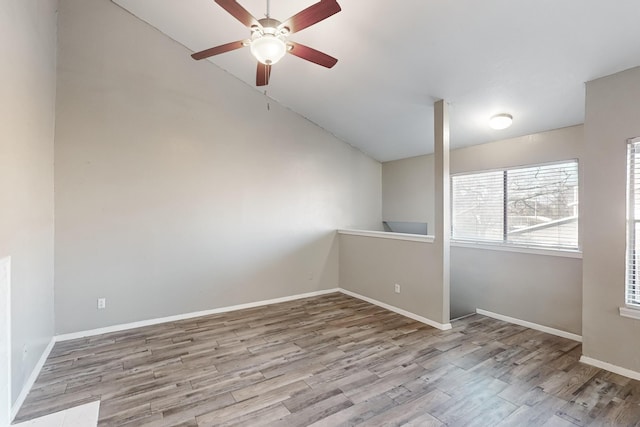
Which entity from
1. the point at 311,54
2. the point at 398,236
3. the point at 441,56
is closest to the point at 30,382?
the point at 311,54

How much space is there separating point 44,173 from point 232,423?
9.59ft

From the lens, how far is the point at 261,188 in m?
4.66

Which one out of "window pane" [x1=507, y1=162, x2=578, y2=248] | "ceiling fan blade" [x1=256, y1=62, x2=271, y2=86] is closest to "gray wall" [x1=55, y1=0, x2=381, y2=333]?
"ceiling fan blade" [x1=256, y1=62, x2=271, y2=86]

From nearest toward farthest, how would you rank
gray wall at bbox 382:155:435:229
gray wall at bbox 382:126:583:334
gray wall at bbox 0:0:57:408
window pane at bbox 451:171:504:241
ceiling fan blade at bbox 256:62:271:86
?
gray wall at bbox 0:0:57:408 < ceiling fan blade at bbox 256:62:271:86 < gray wall at bbox 382:126:583:334 < window pane at bbox 451:171:504:241 < gray wall at bbox 382:155:435:229

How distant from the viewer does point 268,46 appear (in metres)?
2.18

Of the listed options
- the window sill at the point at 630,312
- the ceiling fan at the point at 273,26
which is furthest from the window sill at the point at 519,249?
the ceiling fan at the point at 273,26

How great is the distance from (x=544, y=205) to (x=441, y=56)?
94.6 inches

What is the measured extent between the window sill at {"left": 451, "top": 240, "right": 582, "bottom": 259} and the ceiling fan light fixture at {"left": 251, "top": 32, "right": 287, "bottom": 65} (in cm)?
372

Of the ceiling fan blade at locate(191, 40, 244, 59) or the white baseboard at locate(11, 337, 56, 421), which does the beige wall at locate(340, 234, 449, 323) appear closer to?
the ceiling fan blade at locate(191, 40, 244, 59)

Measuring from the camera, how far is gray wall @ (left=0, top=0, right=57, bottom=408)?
2098mm

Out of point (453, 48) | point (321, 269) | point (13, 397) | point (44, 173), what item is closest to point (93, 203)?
point (44, 173)

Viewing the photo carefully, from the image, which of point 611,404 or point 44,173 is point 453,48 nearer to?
point 611,404

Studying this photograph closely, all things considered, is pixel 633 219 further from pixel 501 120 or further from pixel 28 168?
pixel 28 168

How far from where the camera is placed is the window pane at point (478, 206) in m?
4.45
